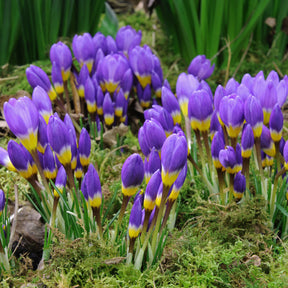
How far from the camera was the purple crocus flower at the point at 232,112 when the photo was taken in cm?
141

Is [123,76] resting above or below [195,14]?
below

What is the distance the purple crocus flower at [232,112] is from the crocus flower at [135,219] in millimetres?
451

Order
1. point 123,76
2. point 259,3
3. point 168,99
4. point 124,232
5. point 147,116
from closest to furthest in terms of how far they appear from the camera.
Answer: point 124,232 → point 147,116 → point 168,99 → point 123,76 → point 259,3

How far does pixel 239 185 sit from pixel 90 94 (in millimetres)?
885

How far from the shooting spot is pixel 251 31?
2828mm

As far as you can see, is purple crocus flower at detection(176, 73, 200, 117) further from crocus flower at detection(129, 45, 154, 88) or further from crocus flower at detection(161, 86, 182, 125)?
crocus flower at detection(129, 45, 154, 88)

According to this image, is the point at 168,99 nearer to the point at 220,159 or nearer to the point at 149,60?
the point at 220,159

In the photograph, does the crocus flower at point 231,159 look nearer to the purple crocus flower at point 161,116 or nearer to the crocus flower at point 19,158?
the purple crocus flower at point 161,116

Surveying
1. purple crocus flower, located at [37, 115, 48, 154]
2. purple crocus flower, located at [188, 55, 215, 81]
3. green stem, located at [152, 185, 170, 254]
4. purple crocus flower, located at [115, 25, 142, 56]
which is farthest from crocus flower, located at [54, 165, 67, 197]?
purple crocus flower, located at [115, 25, 142, 56]

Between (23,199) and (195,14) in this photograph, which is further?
(195,14)

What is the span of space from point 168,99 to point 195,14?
1182 millimetres

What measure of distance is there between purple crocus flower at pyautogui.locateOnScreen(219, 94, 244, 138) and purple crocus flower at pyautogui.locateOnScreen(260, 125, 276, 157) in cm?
14

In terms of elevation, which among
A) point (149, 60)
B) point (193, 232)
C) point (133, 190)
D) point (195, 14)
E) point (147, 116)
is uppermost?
point (195, 14)

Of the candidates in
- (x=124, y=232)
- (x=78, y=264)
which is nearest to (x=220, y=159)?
(x=124, y=232)
